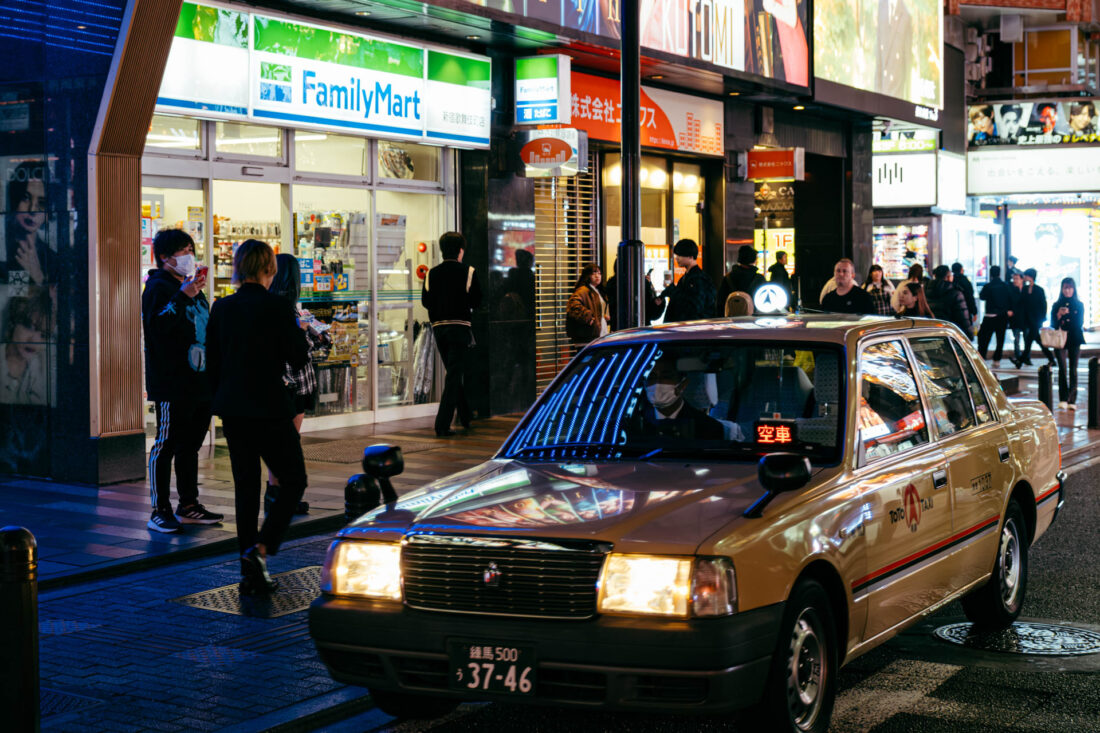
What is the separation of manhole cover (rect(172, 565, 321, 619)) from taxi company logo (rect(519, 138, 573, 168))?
9.22 meters

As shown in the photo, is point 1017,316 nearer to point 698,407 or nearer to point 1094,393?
point 1094,393

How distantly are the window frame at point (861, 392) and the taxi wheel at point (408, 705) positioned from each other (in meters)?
1.85

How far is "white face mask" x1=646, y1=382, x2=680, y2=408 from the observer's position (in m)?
5.66

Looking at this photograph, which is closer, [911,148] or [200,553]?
[200,553]

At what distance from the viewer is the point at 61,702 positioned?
5496mm

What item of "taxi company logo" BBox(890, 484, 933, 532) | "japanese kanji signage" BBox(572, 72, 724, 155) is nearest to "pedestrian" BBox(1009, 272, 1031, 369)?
"japanese kanji signage" BBox(572, 72, 724, 155)

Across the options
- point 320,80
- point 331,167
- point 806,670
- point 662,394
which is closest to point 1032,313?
point 331,167

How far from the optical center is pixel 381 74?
1479 centimetres

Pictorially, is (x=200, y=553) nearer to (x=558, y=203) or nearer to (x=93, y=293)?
(x=93, y=293)

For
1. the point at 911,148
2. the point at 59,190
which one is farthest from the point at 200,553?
the point at 911,148

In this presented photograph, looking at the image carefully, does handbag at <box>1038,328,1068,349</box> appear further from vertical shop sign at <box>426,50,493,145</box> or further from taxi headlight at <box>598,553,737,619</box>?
taxi headlight at <box>598,553,737,619</box>

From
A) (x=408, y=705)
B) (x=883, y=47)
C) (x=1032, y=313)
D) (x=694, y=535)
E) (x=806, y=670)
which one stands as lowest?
(x=408, y=705)

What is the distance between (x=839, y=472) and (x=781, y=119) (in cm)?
1944

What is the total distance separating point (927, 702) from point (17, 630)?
3.40m
